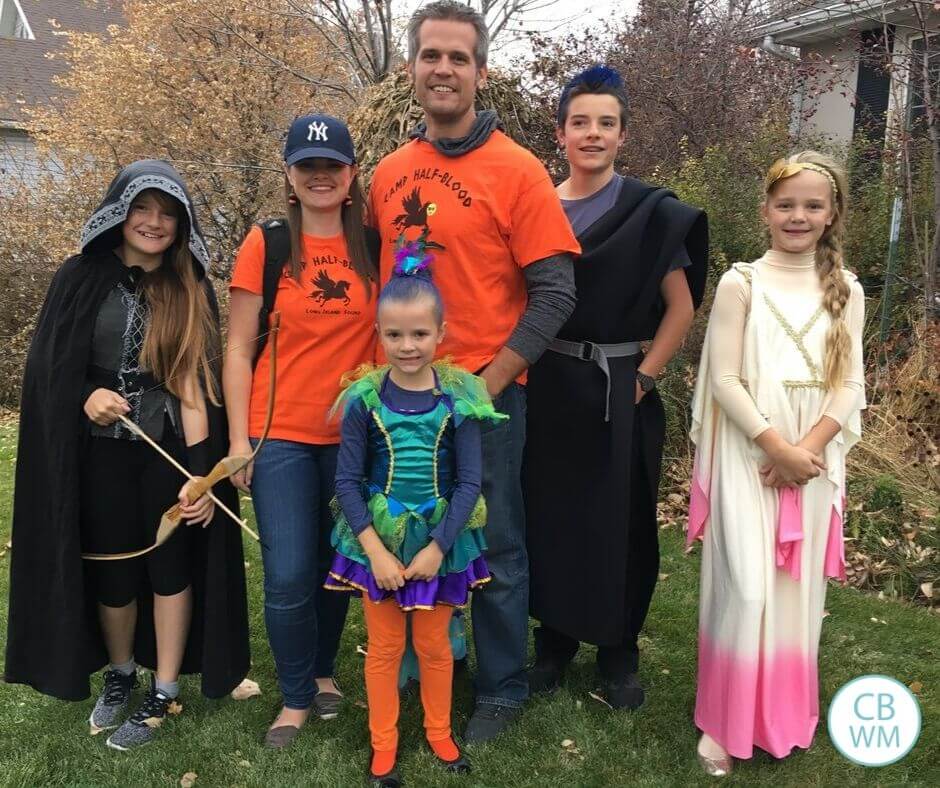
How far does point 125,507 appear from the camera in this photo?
2873mm

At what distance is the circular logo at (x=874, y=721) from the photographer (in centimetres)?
295

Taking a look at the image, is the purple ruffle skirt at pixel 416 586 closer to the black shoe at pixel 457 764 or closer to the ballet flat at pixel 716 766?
the black shoe at pixel 457 764

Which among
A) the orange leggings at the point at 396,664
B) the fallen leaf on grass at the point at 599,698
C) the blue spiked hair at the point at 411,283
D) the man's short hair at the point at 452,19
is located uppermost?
the man's short hair at the point at 452,19

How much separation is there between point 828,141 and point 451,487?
9245 millimetres

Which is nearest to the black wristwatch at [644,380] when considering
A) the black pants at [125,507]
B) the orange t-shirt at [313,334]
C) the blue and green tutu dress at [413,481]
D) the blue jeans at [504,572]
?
the blue jeans at [504,572]

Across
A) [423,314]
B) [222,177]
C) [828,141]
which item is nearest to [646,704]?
[423,314]

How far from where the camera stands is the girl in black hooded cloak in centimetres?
293

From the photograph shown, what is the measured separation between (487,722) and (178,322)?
186cm

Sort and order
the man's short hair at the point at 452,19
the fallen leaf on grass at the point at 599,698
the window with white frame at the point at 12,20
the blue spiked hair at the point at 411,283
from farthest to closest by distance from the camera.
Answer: the window with white frame at the point at 12,20 → the fallen leaf on grass at the point at 599,698 → the man's short hair at the point at 452,19 → the blue spiked hair at the point at 411,283

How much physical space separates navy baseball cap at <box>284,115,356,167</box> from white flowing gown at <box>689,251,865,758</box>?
1393mm

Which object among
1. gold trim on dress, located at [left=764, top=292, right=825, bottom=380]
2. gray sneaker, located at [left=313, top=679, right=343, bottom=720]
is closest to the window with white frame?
gray sneaker, located at [left=313, top=679, right=343, bottom=720]

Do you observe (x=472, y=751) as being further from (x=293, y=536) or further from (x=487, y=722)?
(x=293, y=536)

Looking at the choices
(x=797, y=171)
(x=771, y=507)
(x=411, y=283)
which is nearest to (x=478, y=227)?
(x=411, y=283)

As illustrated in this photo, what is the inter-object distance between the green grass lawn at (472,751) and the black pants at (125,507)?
242 mm
